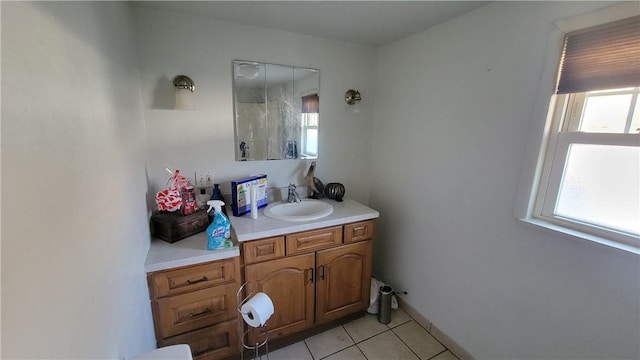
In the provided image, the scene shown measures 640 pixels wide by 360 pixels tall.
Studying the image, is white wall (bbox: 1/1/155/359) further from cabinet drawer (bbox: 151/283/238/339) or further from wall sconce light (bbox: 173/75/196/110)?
wall sconce light (bbox: 173/75/196/110)

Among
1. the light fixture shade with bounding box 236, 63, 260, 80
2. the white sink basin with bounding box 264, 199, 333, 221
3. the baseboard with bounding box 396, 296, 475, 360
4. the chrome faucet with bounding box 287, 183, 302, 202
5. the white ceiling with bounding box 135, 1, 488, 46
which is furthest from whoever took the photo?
the chrome faucet with bounding box 287, 183, 302, 202

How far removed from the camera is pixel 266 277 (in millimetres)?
1590

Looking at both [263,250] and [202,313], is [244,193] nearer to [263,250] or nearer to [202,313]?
[263,250]

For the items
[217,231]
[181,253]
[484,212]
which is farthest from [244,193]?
[484,212]

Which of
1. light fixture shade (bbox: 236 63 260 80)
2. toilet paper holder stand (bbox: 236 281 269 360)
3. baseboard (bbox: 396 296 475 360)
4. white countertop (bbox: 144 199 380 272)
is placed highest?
light fixture shade (bbox: 236 63 260 80)

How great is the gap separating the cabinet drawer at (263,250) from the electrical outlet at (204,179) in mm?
602

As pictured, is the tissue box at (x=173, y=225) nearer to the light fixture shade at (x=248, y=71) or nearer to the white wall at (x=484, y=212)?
the light fixture shade at (x=248, y=71)

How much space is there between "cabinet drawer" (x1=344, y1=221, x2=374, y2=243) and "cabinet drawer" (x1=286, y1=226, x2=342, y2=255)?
0.06 metres

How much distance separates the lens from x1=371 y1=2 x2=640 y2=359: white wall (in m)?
1.14

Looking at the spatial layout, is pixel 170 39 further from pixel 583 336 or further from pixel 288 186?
pixel 583 336

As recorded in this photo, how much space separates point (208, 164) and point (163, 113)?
415 mm

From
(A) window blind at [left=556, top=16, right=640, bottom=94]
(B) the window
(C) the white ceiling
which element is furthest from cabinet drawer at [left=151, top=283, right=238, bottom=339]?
(A) window blind at [left=556, top=16, right=640, bottom=94]

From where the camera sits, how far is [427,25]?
172 centimetres

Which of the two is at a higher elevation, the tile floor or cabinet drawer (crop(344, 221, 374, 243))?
cabinet drawer (crop(344, 221, 374, 243))
